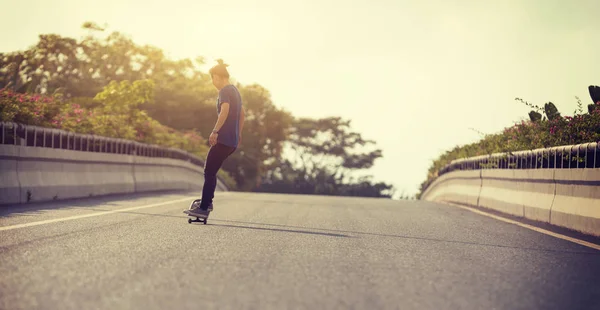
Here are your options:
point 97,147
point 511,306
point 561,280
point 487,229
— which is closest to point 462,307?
point 511,306

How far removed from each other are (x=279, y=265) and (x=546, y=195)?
669cm

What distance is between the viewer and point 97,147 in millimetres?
17094

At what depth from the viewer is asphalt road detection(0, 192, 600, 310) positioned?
4.79 m

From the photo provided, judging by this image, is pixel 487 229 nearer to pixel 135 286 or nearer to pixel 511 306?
pixel 511 306

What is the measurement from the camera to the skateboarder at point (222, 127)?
34.3 ft

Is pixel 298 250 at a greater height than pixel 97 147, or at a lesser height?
lesser

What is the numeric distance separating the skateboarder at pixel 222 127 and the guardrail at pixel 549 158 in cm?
470

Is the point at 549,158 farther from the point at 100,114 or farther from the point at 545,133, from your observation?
the point at 100,114

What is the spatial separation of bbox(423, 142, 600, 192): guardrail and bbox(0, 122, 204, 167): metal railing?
8532mm

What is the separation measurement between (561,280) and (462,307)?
1533 millimetres

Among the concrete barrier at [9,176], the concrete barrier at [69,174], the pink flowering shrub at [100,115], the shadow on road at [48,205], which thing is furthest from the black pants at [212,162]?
the pink flowering shrub at [100,115]

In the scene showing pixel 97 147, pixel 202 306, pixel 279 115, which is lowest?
pixel 202 306

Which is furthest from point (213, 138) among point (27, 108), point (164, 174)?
point (164, 174)

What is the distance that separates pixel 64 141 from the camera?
15.0m
